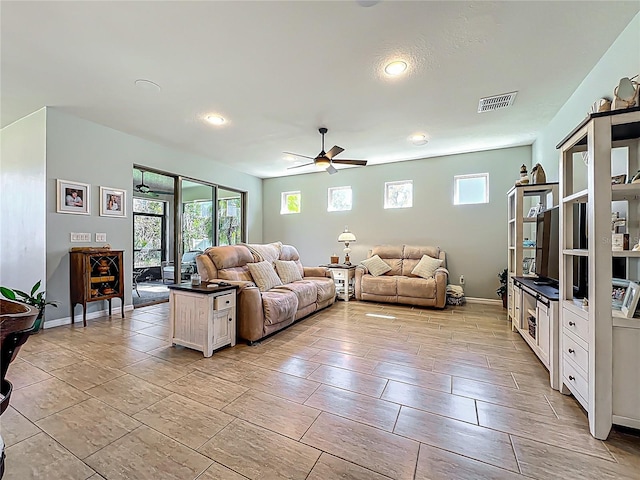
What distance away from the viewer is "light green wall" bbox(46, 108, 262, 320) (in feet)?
12.4

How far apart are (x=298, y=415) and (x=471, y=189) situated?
5.20 m

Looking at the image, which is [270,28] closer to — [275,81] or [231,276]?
[275,81]

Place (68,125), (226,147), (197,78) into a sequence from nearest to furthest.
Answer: (197,78)
(68,125)
(226,147)

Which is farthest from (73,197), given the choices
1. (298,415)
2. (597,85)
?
(597,85)

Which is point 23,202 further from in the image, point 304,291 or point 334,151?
point 334,151

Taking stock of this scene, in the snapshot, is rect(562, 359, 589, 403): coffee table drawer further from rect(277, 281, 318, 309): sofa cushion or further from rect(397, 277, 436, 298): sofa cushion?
rect(277, 281, 318, 309): sofa cushion

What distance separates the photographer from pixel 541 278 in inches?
133

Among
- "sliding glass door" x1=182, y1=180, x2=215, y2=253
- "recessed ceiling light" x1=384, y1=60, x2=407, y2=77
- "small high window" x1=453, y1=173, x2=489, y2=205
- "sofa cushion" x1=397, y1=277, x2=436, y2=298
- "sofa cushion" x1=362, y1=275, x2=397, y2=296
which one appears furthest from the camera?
"sliding glass door" x1=182, y1=180, x2=215, y2=253

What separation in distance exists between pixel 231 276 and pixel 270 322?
0.82m

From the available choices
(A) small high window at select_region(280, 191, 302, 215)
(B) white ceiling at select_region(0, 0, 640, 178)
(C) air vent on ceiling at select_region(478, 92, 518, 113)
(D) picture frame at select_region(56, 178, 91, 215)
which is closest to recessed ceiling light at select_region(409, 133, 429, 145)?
(B) white ceiling at select_region(0, 0, 640, 178)

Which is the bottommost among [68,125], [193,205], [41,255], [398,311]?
[398,311]

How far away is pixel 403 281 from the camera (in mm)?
5047

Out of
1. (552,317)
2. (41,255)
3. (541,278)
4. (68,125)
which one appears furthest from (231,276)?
(541,278)

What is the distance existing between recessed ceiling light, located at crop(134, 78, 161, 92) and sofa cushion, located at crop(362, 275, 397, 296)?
4225 mm
